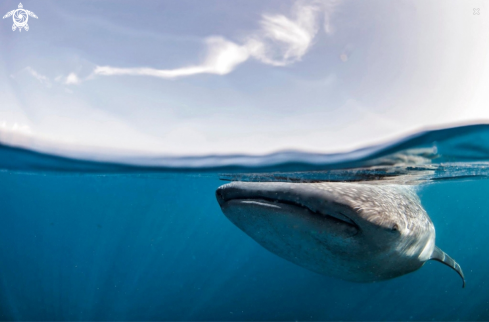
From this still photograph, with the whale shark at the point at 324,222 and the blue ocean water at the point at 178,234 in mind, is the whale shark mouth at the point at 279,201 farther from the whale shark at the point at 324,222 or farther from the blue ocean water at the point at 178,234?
the blue ocean water at the point at 178,234

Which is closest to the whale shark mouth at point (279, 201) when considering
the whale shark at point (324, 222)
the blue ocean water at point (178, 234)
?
the whale shark at point (324, 222)

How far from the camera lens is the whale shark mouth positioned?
339 centimetres

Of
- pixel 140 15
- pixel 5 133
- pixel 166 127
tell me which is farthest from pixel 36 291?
pixel 140 15

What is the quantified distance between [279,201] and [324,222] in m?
0.63

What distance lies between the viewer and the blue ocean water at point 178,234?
28.0 ft

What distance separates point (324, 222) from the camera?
342 cm

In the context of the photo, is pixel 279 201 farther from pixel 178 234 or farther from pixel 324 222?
pixel 178 234

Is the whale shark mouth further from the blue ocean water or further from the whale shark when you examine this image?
the blue ocean water

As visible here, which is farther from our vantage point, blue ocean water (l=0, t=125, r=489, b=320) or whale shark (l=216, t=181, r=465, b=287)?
blue ocean water (l=0, t=125, r=489, b=320)

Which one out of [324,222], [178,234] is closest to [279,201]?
[324,222]

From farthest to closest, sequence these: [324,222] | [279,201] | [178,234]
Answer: [178,234] < [279,201] < [324,222]

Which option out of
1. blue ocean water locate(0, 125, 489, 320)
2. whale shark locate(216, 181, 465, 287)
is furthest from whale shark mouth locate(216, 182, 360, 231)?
blue ocean water locate(0, 125, 489, 320)

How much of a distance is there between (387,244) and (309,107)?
3.00m

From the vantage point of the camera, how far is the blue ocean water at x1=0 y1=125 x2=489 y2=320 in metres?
8.53
